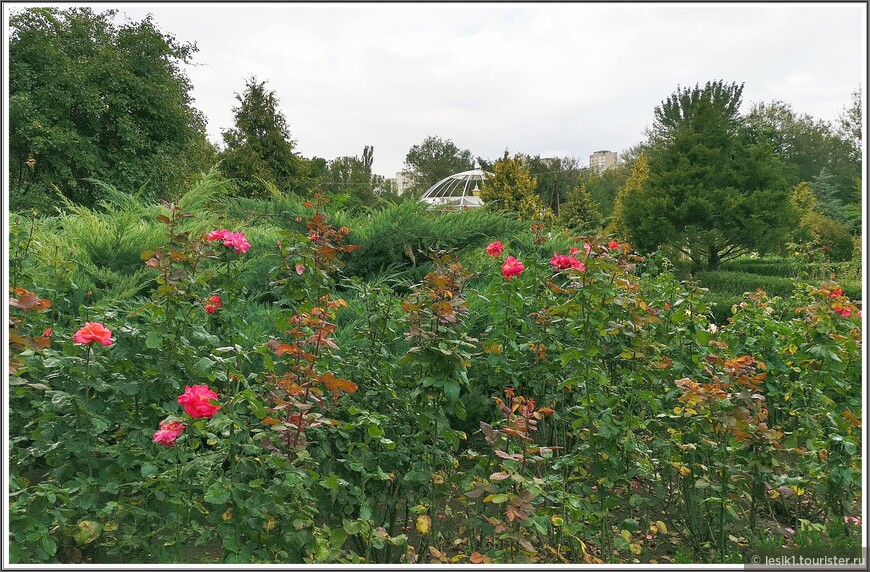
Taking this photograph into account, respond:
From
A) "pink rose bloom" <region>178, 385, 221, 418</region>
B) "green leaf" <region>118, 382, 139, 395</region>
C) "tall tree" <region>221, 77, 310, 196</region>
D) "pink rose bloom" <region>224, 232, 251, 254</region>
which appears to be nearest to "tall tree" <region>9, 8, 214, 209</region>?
"tall tree" <region>221, 77, 310, 196</region>

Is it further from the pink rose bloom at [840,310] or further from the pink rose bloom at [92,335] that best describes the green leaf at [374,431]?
the pink rose bloom at [840,310]

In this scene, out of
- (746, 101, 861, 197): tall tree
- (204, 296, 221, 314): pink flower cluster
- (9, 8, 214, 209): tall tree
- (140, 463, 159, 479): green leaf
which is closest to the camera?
(140, 463, 159, 479): green leaf

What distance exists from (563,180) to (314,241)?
26.4 m

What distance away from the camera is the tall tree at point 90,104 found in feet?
35.5

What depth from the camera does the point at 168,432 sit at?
1.45 meters

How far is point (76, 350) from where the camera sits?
181cm

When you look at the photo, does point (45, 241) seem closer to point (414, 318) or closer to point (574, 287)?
point (414, 318)

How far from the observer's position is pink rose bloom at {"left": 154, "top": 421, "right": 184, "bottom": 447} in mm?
1438

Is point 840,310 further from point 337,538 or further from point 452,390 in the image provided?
point 337,538

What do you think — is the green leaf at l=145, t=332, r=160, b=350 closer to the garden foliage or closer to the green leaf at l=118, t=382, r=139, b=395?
the garden foliage

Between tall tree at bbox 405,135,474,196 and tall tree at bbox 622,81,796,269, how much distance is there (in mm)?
18853

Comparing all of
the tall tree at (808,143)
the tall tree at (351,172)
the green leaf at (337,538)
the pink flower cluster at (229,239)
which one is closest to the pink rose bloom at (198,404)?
the green leaf at (337,538)

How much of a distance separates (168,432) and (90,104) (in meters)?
12.0

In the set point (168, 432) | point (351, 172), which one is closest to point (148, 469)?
point (168, 432)
